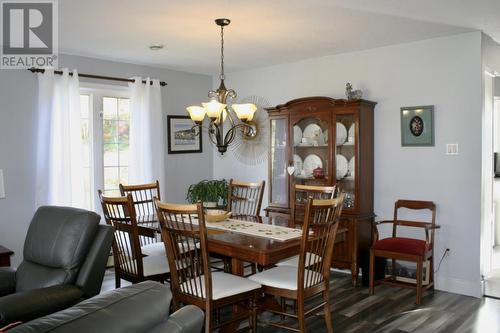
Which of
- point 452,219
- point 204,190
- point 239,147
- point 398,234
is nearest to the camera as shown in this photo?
point 452,219

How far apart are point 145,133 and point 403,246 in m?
3.16

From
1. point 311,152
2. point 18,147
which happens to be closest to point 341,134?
point 311,152

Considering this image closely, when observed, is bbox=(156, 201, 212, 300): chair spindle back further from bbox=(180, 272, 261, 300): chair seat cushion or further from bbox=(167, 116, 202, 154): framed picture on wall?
bbox=(167, 116, 202, 154): framed picture on wall

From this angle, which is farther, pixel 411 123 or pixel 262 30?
pixel 411 123

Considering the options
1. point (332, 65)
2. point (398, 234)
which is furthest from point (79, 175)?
point (398, 234)

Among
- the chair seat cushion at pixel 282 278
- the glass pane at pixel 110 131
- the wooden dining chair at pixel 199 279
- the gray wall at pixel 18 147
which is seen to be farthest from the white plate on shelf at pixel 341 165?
the gray wall at pixel 18 147

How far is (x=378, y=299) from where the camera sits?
4047mm

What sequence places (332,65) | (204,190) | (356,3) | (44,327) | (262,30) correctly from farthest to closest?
1. (204,190)
2. (332,65)
3. (262,30)
4. (356,3)
5. (44,327)

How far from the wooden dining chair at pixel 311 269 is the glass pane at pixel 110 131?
3.00 m

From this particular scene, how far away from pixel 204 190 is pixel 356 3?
318 centimetres

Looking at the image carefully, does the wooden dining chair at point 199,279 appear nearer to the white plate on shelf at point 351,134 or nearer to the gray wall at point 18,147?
the white plate on shelf at point 351,134

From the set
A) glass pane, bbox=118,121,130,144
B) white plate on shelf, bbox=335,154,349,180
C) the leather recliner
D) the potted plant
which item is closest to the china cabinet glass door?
white plate on shelf, bbox=335,154,349,180

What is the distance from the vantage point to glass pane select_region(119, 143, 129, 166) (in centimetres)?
539

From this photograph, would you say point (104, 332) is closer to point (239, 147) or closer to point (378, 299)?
point (378, 299)
